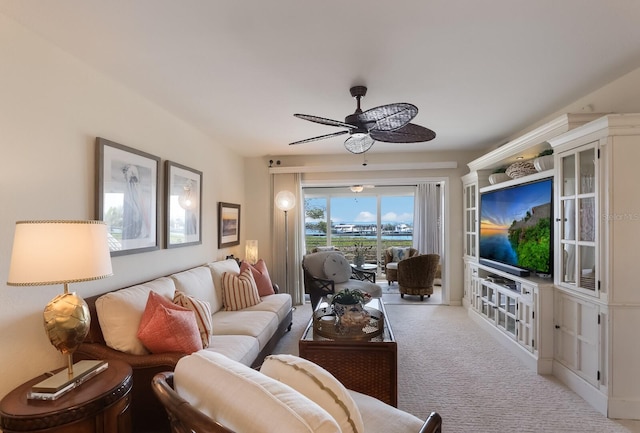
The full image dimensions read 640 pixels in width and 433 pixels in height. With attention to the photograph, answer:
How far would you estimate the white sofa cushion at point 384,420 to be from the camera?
4.76ft

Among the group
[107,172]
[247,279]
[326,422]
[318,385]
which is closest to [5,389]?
[107,172]

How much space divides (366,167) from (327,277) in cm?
181

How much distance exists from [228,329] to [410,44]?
2550 mm

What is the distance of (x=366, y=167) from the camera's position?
528 centimetres

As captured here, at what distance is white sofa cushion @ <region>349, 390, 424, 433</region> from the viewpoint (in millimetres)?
1451

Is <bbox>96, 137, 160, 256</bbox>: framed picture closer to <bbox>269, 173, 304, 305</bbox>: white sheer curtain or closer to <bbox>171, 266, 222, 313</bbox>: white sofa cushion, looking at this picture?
<bbox>171, 266, 222, 313</bbox>: white sofa cushion

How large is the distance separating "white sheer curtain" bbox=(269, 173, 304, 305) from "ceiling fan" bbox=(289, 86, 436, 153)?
2.58 m

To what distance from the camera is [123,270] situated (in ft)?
8.59

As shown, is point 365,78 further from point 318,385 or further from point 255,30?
point 318,385

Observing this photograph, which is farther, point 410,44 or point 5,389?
point 410,44

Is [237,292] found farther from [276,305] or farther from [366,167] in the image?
[366,167]

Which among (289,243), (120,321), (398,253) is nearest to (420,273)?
(398,253)

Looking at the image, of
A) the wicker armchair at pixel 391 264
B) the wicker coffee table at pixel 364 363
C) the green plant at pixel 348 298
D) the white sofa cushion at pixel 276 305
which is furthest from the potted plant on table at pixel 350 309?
the wicker armchair at pixel 391 264

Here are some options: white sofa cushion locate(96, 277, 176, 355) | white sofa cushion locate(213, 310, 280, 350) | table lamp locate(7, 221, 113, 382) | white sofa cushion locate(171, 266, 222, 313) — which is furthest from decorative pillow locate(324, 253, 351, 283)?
table lamp locate(7, 221, 113, 382)
